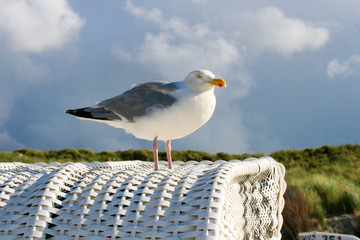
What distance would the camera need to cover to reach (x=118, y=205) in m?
1.33

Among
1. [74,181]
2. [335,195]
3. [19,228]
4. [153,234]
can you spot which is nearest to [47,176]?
[74,181]

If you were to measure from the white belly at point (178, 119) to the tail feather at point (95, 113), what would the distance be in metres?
0.20

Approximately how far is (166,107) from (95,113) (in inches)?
24.6

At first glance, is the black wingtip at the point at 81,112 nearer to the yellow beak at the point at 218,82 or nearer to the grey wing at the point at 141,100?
the grey wing at the point at 141,100

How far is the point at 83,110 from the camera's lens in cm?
270

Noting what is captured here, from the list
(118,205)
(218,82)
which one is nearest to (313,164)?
(218,82)

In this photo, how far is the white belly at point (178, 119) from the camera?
2.30 m

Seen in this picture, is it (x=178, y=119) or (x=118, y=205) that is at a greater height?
(x=178, y=119)

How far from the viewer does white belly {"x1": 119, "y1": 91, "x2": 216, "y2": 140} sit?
90.4 inches

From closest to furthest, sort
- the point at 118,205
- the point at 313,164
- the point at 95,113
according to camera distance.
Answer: the point at 118,205 < the point at 95,113 < the point at 313,164

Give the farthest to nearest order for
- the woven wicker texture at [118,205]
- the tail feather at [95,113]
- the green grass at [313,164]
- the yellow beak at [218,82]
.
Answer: the green grass at [313,164] < the tail feather at [95,113] < the yellow beak at [218,82] < the woven wicker texture at [118,205]

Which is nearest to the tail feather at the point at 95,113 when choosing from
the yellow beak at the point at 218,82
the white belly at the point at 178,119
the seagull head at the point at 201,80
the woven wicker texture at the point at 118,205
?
the white belly at the point at 178,119

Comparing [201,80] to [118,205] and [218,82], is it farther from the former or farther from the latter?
[118,205]

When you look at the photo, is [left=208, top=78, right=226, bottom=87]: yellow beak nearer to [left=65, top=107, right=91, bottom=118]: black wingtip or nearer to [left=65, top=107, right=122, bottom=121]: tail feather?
[left=65, top=107, right=122, bottom=121]: tail feather
